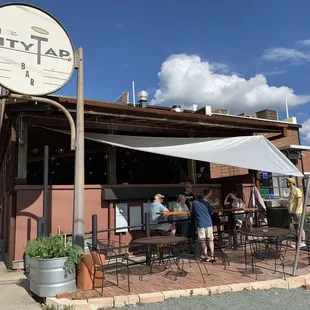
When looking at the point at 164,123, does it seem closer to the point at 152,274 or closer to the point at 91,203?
the point at 91,203

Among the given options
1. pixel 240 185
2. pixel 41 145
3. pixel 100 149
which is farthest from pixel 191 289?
pixel 41 145

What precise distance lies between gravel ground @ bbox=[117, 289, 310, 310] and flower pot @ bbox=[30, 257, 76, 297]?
0.99 meters

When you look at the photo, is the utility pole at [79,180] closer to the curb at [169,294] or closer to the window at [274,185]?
the curb at [169,294]

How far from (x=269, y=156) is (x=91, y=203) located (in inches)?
162

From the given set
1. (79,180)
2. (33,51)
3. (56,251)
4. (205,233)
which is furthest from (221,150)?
(33,51)

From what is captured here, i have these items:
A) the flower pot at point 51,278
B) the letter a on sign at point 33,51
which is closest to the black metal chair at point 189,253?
the flower pot at point 51,278

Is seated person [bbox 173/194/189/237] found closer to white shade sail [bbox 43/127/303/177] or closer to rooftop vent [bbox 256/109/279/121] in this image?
white shade sail [bbox 43/127/303/177]

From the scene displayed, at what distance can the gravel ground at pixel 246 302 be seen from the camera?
4.42 meters

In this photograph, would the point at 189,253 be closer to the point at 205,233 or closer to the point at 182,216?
the point at 182,216

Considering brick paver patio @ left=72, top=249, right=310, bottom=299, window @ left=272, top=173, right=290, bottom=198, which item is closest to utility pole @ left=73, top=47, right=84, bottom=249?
brick paver patio @ left=72, top=249, right=310, bottom=299

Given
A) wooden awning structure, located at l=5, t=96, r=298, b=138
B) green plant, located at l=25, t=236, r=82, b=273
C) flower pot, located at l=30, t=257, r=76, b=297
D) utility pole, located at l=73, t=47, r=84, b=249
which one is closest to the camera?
flower pot, located at l=30, t=257, r=76, b=297

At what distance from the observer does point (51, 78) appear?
576 centimetres

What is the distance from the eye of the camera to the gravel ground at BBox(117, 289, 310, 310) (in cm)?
442

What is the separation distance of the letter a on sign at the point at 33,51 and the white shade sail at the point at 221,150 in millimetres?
1832
